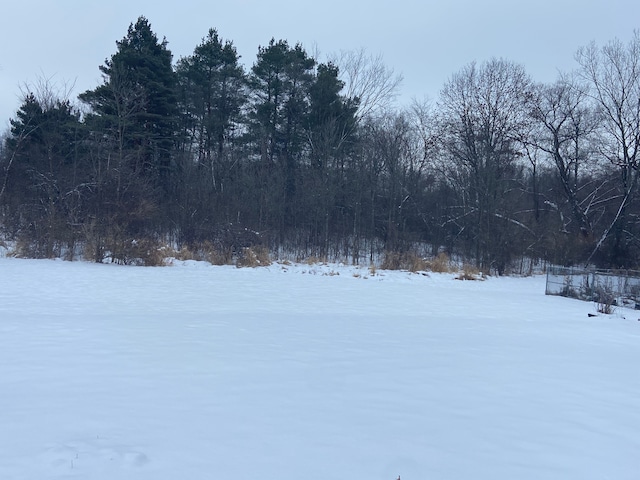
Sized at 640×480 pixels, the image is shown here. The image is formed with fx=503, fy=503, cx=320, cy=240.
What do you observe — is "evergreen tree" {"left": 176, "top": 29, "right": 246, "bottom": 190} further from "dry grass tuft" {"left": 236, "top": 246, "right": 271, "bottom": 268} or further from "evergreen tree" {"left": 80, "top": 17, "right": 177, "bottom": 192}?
"dry grass tuft" {"left": 236, "top": 246, "right": 271, "bottom": 268}

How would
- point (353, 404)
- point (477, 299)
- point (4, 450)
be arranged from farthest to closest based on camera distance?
1. point (477, 299)
2. point (353, 404)
3. point (4, 450)

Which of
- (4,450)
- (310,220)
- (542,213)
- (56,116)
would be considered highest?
(56,116)

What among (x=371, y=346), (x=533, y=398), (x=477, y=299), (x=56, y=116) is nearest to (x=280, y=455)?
(x=533, y=398)

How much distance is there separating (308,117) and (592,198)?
20.3m

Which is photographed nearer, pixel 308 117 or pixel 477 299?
pixel 477 299

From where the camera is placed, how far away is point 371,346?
8.39m

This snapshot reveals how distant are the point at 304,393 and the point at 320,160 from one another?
2975 cm

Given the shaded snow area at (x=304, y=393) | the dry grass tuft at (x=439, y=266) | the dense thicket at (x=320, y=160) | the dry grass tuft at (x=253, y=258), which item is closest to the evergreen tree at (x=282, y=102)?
the dense thicket at (x=320, y=160)

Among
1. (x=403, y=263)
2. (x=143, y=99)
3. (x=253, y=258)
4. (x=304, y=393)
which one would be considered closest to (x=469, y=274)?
(x=403, y=263)

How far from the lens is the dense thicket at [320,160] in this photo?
2803cm

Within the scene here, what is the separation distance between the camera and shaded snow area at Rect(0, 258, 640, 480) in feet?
13.2

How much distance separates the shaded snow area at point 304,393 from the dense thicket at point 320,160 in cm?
1545

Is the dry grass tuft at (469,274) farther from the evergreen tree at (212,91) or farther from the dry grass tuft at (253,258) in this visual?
the evergreen tree at (212,91)

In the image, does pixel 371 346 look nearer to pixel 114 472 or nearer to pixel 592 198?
pixel 114 472
